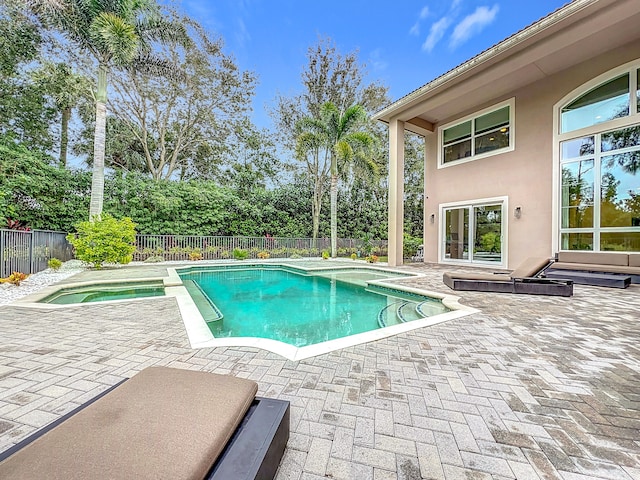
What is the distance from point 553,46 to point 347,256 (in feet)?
39.1

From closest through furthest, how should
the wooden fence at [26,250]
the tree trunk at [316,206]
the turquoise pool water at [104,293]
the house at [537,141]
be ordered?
the turquoise pool water at [104,293], the wooden fence at [26,250], the house at [537,141], the tree trunk at [316,206]

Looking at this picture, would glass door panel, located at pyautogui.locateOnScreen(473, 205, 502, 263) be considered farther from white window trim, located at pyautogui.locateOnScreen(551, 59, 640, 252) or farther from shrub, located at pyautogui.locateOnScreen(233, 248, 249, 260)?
shrub, located at pyautogui.locateOnScreen(233, 248, 249, 260)

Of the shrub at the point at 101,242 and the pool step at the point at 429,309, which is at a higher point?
the shrub at the point at 101,242

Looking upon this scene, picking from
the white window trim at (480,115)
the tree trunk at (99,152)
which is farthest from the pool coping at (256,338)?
the white window trim at (480,115)

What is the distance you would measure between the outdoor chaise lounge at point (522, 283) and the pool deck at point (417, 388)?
1665 mm

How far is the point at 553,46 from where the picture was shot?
721 cm

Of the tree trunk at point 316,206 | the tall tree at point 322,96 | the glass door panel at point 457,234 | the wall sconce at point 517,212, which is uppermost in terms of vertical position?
the tall tree at point 322,96

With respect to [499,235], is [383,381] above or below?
below

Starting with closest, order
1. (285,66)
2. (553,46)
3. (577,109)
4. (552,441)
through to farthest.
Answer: (552,441) → (553,46) → (577,109) → (285,66)

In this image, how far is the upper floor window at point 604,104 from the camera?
7500 mm

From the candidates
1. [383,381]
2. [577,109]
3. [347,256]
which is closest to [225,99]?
[347,256]

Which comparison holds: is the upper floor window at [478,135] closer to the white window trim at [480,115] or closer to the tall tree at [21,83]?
the white window trim at [480,115]

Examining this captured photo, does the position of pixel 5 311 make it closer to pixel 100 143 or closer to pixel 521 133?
pixel 100 143

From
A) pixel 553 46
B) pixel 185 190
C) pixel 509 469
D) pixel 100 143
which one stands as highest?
pixel 553 46
